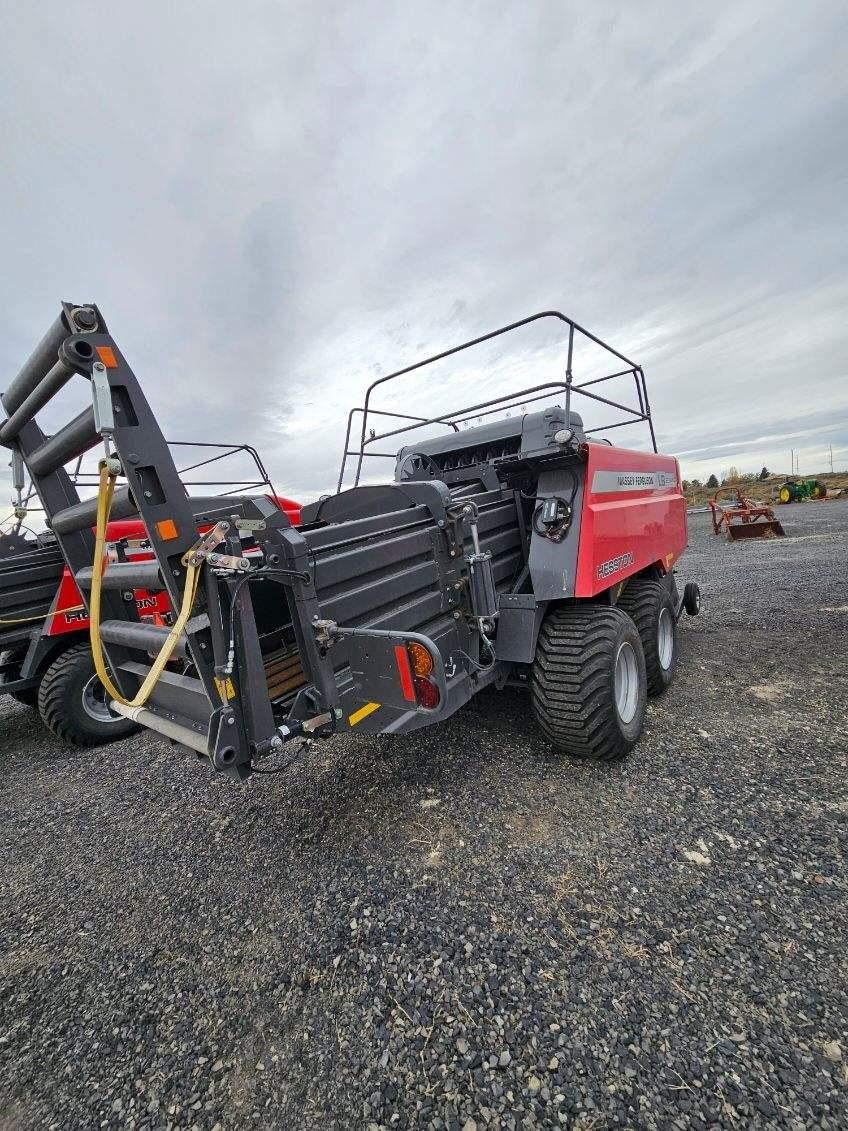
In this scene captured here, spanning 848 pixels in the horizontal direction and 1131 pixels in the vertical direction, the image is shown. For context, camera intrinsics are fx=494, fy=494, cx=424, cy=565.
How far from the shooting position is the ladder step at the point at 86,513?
2031 millimetres

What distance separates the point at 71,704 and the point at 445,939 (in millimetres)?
3827

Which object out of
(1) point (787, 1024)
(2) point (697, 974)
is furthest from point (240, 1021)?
(1) point (787, 1024)

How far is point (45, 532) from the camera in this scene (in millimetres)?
5305

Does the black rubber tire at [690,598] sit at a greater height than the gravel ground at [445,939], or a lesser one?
greater

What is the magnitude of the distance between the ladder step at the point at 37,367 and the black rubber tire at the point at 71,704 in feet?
8.77

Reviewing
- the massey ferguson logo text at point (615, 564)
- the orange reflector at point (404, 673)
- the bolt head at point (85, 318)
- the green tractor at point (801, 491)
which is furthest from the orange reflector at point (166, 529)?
the green tractor at point (801, 491)

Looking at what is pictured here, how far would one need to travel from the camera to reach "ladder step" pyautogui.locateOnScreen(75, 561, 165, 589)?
2.12 meters

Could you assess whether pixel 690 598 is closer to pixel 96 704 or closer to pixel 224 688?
pixel 224 688

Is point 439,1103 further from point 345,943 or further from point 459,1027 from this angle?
point 345,943

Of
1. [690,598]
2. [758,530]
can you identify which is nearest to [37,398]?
[690,598]

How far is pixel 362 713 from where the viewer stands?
2.27 metres

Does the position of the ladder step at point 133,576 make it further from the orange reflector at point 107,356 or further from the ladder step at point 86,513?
the orange reflector at point 107,356

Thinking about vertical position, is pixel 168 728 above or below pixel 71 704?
above

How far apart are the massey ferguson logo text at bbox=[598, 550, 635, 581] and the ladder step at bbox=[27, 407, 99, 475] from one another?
2747mm
